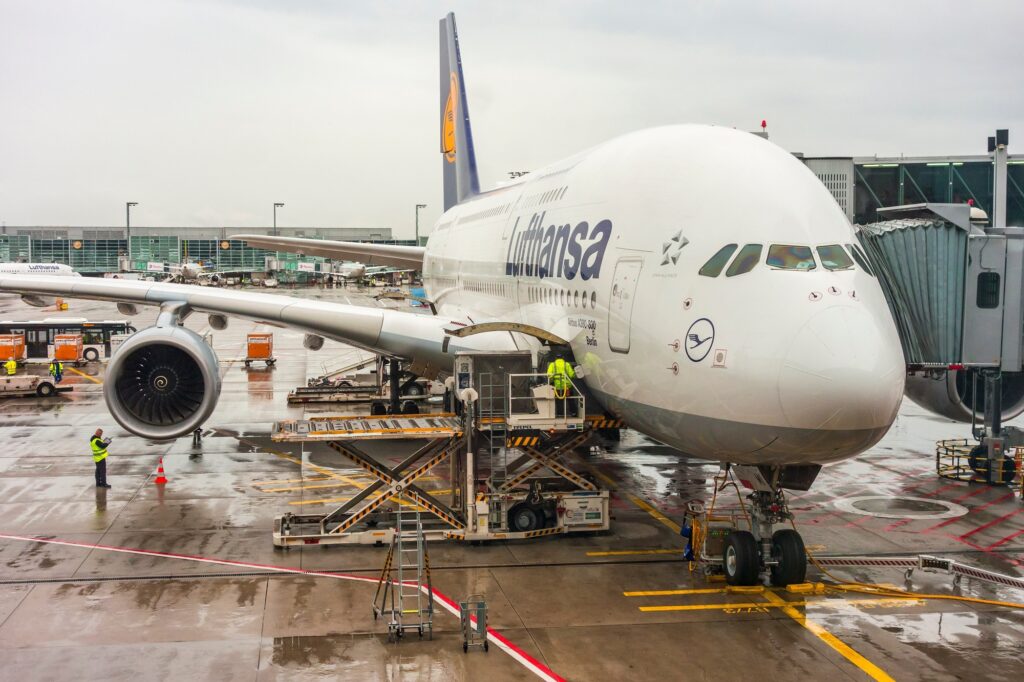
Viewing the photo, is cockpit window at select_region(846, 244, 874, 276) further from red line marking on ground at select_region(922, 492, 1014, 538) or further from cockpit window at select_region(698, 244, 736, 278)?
red line marking on ground at select_region(922, 492, 1014, 538)

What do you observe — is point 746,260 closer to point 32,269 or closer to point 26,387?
point 26,387

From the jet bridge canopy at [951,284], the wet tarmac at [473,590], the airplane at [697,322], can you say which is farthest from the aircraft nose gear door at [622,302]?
the jet bridge canopy at [951,284]

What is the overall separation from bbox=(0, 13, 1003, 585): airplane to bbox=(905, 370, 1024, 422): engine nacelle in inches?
305

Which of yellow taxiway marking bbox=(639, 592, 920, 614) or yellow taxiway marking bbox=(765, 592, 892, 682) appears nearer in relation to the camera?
yellow taxiway marking bbox=(765, 592, 892, 682)

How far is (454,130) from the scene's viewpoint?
114ft

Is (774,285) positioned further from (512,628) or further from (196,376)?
(196,376)

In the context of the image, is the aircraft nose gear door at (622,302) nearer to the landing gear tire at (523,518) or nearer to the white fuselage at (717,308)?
the white fuselage at (717,308)

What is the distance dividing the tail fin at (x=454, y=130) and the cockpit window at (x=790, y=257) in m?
20.9

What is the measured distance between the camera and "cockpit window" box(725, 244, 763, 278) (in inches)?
453

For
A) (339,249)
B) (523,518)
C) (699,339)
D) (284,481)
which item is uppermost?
(339,249)

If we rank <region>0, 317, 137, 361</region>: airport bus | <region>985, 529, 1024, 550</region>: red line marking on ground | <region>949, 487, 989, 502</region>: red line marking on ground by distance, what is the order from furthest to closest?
<region>0, 317, 137, 361</region>: airport bus, <region>949, 487, 989, 502</region>: red line marking on ground, <region>985, 529, 1024, 550</region>: red line marking on ground

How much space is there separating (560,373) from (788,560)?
4.15 metres

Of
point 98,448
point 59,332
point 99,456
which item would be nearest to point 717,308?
point 98,448

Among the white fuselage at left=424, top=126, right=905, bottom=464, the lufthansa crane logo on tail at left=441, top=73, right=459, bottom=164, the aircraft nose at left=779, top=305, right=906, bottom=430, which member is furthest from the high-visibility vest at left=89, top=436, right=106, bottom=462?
the lufthansa crane logo on tail at left=441, top=73, right=459, bottom=164
